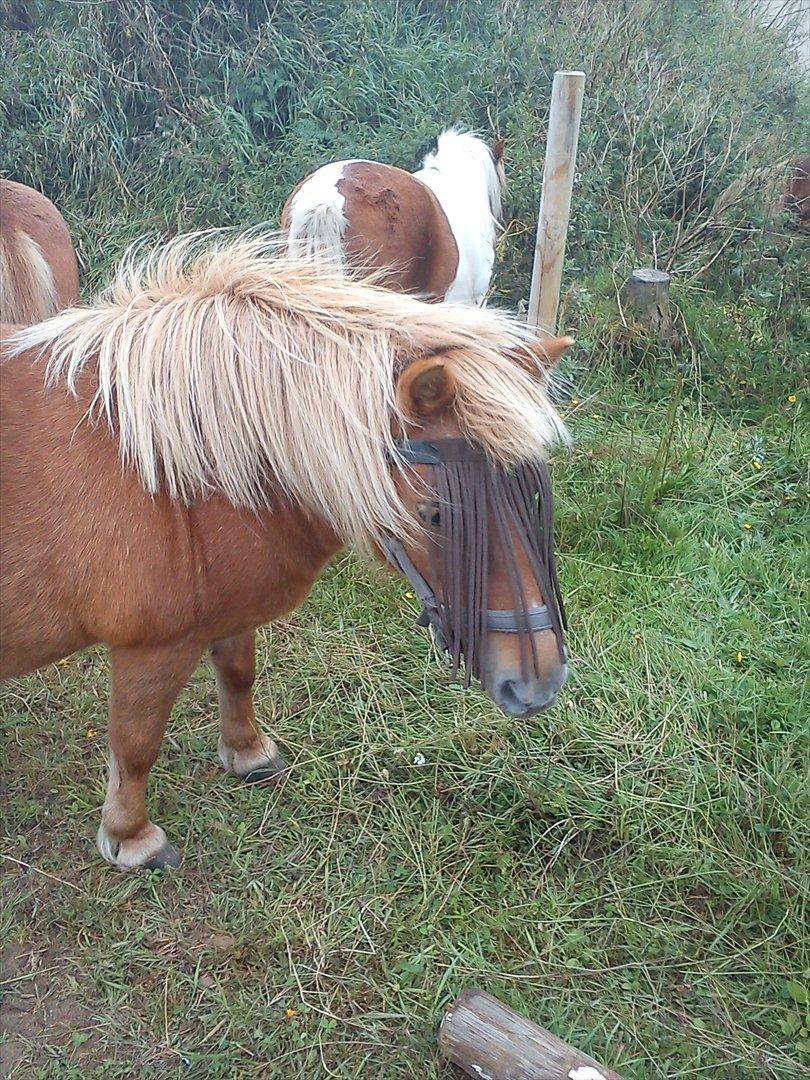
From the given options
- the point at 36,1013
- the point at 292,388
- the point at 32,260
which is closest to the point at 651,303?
the point at 32,260

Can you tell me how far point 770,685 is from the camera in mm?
3008

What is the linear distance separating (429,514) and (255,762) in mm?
1396

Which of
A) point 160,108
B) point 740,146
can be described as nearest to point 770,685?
point 740,146

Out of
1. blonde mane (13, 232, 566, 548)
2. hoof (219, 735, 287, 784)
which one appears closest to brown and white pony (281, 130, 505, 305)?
blonde mane (13, 232, 566, 548)

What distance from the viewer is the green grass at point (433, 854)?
2127mm

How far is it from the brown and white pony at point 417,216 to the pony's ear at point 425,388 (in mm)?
2451

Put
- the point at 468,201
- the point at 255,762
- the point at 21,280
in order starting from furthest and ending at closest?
the point at 468,201, the point at 21,280, the point at 255,762

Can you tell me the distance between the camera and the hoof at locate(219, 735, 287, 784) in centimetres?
274

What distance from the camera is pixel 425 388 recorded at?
1681mm

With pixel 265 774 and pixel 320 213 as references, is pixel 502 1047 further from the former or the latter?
pixel 320 213

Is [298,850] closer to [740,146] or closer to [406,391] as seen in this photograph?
A: [406,391]

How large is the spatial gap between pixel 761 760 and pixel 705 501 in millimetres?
1606

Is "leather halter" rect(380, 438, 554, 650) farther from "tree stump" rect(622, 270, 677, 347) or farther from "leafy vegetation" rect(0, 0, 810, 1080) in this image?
"tree stump" rect(622, 270, 677, 347)

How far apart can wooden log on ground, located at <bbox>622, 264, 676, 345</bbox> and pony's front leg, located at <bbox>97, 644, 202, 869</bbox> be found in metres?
4.02
